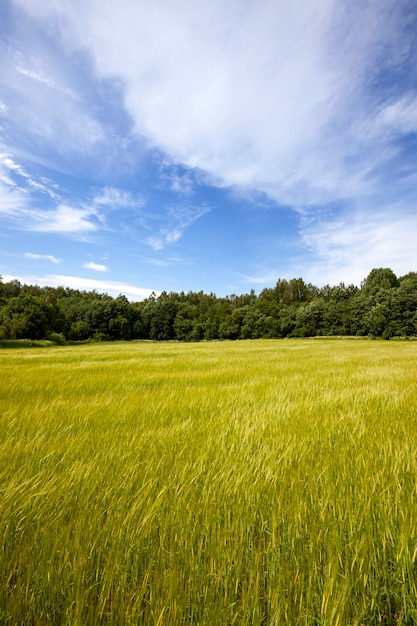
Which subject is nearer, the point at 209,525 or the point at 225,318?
the point at 209,525

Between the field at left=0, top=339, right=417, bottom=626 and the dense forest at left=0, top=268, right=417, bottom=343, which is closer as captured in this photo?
the field at left=0, top=339, right=417, bottom=626

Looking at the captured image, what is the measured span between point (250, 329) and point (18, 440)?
82.9 m

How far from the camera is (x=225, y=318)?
9012 cm

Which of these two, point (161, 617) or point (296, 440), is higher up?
point (161, 617)

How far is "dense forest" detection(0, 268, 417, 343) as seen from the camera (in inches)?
2318

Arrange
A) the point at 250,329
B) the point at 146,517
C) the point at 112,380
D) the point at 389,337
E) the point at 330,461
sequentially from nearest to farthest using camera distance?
the point at 146,517, the point at 330,461, the point at 112,380, the point at 389,337, the point at 250,329

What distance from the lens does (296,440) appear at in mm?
2680

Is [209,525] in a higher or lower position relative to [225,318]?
lower

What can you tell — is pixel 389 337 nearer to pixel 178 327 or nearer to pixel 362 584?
pixel 178 327

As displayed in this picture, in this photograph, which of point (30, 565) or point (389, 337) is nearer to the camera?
point (30, 565)

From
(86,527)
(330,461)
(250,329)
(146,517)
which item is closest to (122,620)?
(146,517)

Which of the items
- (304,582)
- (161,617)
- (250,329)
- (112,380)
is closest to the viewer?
(161,617)

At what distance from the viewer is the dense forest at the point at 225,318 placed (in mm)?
58875

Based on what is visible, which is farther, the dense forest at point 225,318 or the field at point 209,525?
the dense forest at point 225,318
